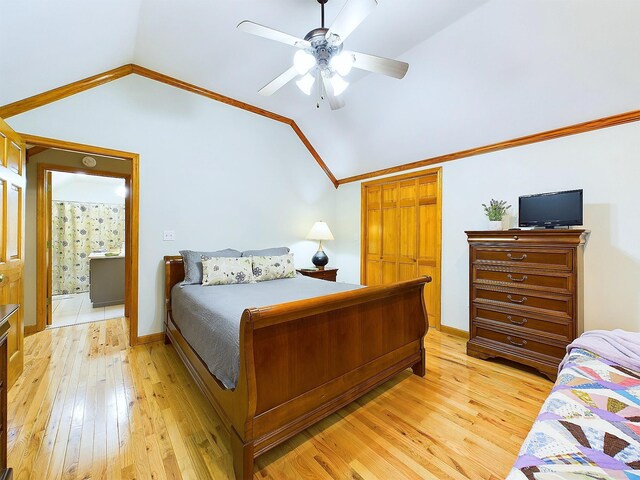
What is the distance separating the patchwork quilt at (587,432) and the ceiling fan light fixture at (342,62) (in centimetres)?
206

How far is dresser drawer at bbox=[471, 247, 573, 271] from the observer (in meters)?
2.24

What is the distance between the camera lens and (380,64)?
1.85 metres

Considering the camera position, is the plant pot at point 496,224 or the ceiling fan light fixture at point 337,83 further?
the plant pot at point 496,224

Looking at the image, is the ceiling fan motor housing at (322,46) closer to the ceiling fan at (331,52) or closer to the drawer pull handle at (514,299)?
the ceiling fan at (331,52)

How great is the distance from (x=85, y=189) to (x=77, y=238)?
1.06 m

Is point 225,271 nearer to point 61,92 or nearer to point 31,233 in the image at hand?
point 61,92

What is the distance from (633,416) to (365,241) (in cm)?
363

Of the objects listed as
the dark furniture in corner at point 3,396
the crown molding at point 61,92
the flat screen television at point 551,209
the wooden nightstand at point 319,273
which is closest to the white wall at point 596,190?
the flat screen television at point 551,209

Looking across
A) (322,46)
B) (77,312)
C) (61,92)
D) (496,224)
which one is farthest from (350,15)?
(77,312)

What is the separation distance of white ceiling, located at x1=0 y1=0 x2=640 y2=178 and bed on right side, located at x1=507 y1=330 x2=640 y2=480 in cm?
202

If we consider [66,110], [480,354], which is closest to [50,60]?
[66,110]

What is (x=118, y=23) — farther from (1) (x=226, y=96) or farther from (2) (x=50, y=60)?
(1) (x=226, y=96)

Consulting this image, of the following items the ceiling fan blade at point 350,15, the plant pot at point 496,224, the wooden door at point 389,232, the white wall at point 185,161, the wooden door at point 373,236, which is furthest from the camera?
the wooden door at point 373,236

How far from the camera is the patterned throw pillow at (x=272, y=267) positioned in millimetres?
3117
